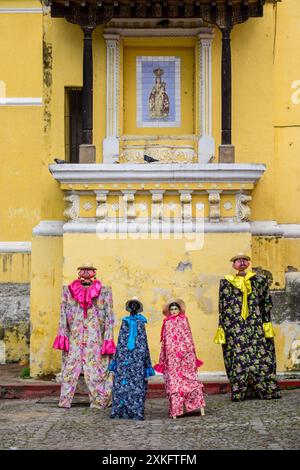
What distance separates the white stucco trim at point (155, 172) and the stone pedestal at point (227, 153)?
1.36ft

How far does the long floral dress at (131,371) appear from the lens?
12.7 metres

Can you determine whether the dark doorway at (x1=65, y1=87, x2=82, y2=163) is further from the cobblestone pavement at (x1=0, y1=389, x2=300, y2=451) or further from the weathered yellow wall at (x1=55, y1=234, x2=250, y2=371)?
the cobblestone pavement at (x1=0, y1=389, x2=300, y2=451)

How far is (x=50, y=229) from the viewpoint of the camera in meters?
15.6

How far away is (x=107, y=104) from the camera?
51.9 feet

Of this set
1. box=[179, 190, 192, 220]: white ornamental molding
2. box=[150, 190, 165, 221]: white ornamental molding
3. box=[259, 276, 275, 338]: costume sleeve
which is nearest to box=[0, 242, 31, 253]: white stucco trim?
box=[150, 190, 165, 221]: white ornamental molding

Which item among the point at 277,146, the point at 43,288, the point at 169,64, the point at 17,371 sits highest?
the point at 169,64

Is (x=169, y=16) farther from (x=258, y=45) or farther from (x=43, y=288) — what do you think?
(x=43, y=288)

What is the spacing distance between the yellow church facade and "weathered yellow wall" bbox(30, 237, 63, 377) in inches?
0.5

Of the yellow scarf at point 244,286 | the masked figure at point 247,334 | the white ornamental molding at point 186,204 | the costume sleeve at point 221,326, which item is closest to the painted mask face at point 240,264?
the masked figure at point 247,334

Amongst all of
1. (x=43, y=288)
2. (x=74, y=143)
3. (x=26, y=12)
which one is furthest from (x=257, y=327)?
(x=26, y=12)

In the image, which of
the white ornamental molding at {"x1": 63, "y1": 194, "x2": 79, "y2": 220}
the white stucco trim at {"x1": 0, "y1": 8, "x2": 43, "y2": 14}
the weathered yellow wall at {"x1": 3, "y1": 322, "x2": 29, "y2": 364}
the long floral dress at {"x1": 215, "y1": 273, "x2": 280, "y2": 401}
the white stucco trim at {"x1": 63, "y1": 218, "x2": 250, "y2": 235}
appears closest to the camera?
the long floral dress at {"x1": 215, "y1": 273, "x2": 280, "y2": 401}

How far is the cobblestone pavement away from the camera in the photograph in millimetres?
10789

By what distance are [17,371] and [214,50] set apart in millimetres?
5422

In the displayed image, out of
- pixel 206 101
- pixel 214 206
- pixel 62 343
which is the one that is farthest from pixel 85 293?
pixel 206 101
